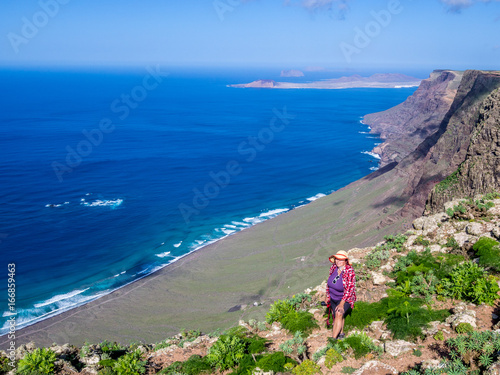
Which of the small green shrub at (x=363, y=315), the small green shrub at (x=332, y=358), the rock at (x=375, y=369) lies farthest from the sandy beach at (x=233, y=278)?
the rock at (x=375, y=369)

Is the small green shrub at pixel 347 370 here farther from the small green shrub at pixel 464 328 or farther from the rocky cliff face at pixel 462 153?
the rocky cliff face at pixel 462 153

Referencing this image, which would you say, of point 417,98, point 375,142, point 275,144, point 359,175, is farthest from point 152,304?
point 417,98

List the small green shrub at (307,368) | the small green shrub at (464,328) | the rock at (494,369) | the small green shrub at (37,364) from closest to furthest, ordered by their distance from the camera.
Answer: the rock at (494,369)
the small green shrub at (307,368)
the small green shrub at (464,328)
the small green shrub at (37,364)

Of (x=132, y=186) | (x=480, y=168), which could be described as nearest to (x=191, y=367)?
(x=480, y=168)

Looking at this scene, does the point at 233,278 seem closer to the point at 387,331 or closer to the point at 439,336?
the point at 387,331

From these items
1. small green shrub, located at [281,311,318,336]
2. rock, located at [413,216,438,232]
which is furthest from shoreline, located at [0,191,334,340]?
rock, located at [413,216,438,232]

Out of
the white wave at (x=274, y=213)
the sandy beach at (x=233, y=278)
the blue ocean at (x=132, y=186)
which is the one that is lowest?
the sandy beach at (x=233, y=278)

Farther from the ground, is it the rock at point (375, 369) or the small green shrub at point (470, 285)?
the small green shrub at point (470, 285)

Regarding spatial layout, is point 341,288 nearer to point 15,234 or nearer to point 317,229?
point 317,229

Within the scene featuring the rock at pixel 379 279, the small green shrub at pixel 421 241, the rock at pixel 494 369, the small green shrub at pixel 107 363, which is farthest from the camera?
the small green shrub at pixel 421 241
